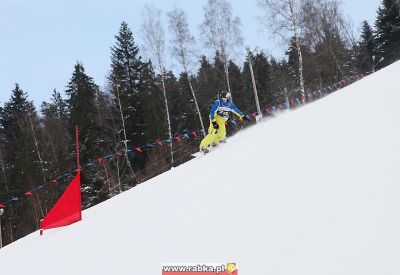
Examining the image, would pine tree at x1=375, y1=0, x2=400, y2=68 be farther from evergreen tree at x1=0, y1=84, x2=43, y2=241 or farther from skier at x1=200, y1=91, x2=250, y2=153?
evergreen tree at x1=0, y1=84, x2=43, y2=241

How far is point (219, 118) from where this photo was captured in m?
13.4

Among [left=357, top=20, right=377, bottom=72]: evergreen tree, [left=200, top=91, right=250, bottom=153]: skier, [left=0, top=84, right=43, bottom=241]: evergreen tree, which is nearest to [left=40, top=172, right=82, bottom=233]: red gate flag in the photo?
[left=200, top=91, right=250, bottom=153]: skier

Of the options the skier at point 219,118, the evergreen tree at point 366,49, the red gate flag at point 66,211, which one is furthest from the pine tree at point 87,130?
the evergreen tree at point 366,49

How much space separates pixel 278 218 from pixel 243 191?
1527mm

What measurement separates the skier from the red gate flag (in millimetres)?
5503

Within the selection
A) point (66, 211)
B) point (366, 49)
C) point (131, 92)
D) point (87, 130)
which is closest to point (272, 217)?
point (66, 211)

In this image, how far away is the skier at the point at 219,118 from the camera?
13297mm

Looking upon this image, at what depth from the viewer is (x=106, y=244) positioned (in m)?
6.11

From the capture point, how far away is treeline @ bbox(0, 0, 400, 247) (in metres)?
33.5

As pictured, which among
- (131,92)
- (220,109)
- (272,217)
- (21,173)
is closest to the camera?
(272,217)

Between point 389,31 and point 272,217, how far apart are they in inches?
1671

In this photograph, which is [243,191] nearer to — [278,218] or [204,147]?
[278,218]

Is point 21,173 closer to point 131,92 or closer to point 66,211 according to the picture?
point 131,92

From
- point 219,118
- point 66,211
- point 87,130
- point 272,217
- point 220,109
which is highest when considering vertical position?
point 87,130
